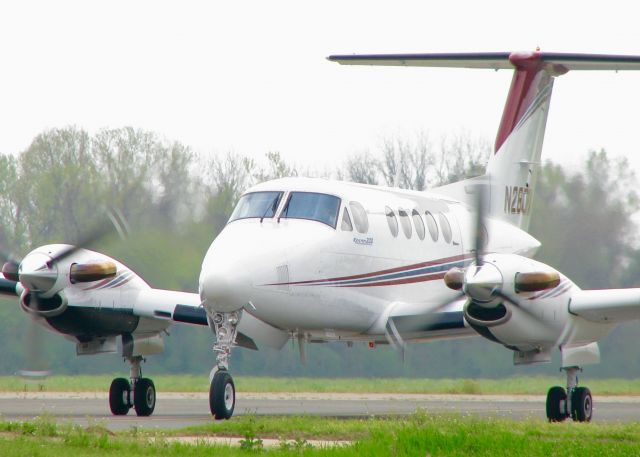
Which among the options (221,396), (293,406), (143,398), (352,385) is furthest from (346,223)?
(352,385)

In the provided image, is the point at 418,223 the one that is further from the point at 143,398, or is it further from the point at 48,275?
the point at 48,275

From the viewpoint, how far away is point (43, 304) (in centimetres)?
1633

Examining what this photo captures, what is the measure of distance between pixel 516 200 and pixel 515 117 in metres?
1.65

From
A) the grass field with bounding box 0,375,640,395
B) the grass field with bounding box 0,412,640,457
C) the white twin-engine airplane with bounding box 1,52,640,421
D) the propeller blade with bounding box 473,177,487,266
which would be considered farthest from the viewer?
the grass field with bounding box 0,375,640,395

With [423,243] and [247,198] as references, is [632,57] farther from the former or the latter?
[247,198]

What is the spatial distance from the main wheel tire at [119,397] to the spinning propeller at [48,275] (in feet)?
4.17

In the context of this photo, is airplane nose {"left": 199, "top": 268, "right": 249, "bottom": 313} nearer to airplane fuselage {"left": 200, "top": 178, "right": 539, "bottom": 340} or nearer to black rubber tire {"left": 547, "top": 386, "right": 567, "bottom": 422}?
airplane fuselage {"left": 200, "top": 178, "right": 539, "bottom": 340}

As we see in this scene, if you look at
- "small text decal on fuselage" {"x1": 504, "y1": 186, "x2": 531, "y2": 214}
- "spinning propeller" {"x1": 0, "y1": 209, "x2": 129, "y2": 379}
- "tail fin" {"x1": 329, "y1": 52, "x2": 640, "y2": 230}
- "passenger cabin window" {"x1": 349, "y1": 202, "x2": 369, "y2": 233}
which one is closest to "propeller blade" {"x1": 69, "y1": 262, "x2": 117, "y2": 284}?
"spinning propeller" {"x1": 0, "y1": 209, "x2": 129, "y2": 379}

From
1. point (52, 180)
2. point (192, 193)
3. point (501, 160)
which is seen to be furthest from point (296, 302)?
point (52, 180)

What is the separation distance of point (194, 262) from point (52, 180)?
26.3ft

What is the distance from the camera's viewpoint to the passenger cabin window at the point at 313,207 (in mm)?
15656

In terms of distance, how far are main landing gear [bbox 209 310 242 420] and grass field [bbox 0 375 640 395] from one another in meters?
12.0

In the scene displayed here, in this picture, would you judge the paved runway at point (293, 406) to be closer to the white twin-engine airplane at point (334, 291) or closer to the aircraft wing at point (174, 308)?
the white twin-engine airplane at point (334, 291)

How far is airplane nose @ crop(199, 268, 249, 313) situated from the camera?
46.2 ft
